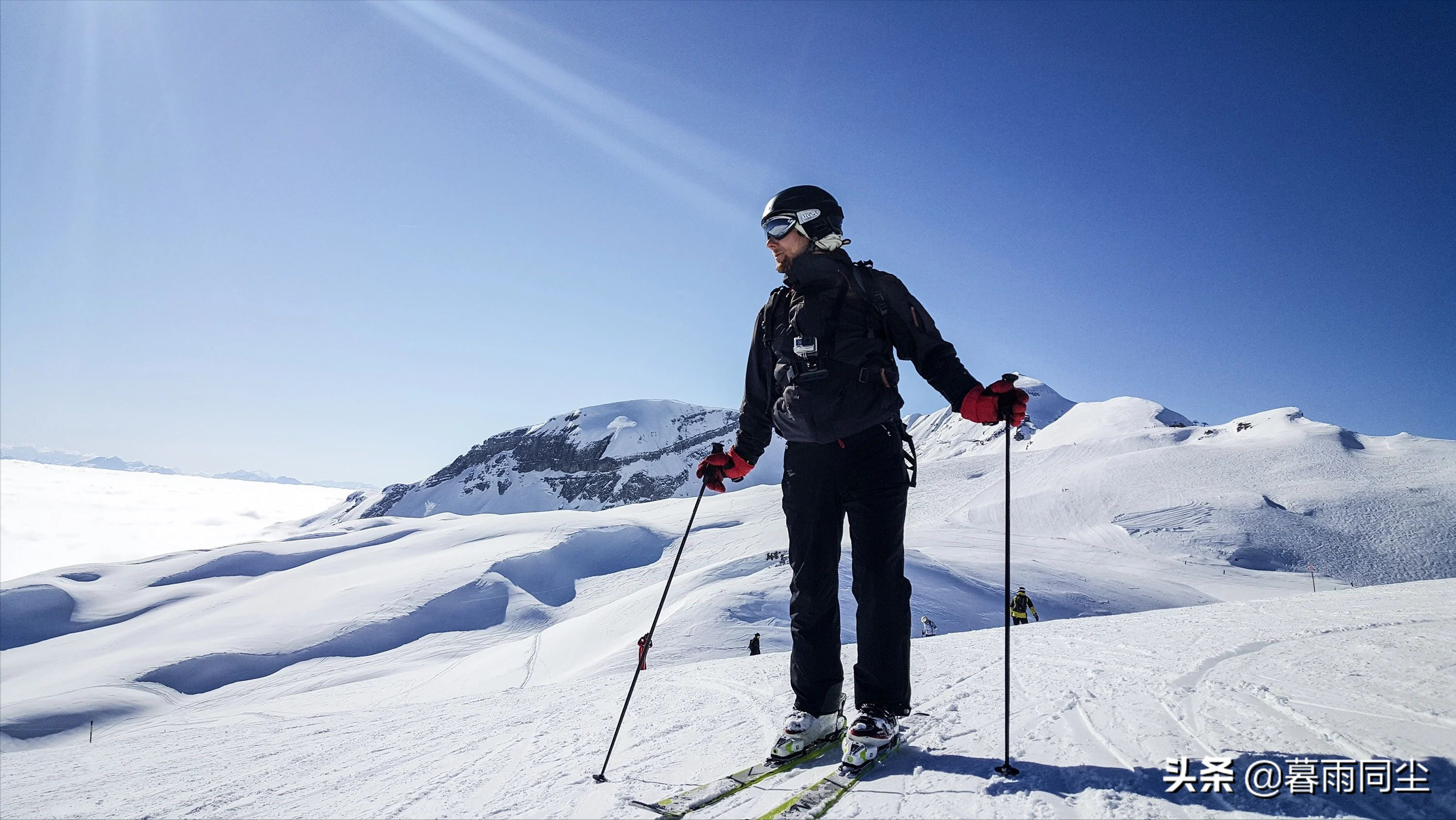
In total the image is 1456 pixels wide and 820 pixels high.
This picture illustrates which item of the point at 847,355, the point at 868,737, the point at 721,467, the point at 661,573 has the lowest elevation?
the point at 661,573

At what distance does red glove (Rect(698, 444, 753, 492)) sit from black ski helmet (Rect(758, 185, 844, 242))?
1.25 meters

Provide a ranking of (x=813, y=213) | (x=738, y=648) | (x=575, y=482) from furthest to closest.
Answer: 1. (x=575, y=482)
2. (x=738, y=648)
3. (x=813, y=213)

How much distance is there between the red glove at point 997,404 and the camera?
8.84ft

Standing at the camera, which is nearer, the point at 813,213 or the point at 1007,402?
the point at 1007,402

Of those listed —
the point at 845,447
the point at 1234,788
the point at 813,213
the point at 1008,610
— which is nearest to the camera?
the point at 1234,788

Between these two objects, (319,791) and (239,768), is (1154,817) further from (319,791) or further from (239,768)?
(239,768)

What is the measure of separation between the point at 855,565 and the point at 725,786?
1.15m

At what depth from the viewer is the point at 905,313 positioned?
3.09 metres

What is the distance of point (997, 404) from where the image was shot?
2.74 metres

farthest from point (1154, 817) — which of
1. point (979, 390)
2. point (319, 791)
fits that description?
point (319, 791)

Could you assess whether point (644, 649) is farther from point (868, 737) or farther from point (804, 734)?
point (868, 737)

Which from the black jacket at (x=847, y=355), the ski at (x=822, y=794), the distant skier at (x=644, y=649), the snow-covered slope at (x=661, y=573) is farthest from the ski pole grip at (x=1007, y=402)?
the snow-covered slope at (x=661, y=573)

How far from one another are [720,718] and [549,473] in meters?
199

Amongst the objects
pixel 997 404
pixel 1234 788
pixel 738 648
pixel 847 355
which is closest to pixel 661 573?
pixel 738 648
